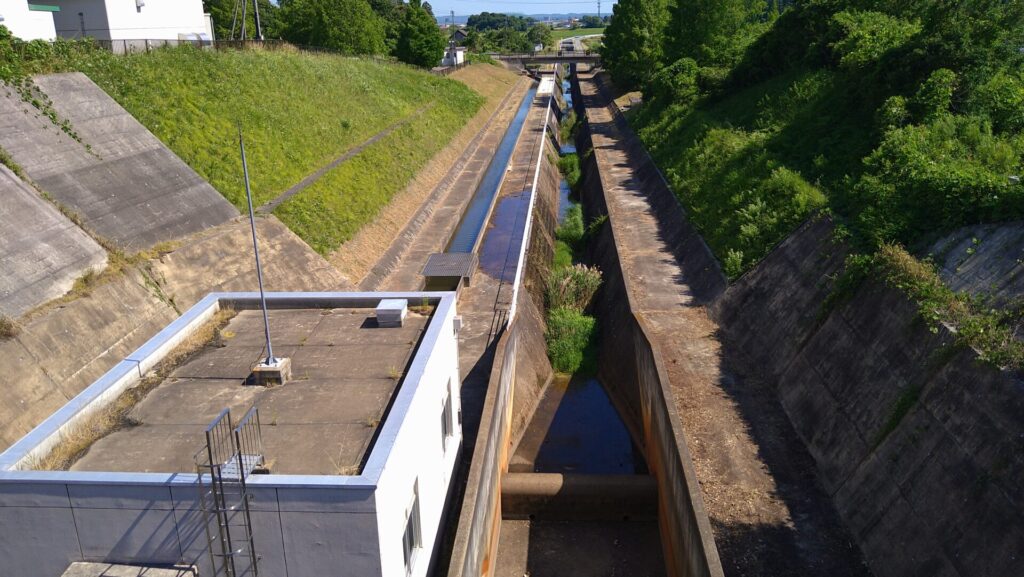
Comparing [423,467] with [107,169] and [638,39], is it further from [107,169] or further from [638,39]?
[638,39]

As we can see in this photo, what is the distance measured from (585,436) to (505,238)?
14.4 metres

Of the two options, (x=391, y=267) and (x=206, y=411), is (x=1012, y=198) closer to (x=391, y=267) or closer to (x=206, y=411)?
(x=206, y=411)

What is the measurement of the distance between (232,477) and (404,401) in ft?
7.81

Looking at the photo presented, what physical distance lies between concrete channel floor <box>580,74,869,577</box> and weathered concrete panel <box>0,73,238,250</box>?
13.2 metres

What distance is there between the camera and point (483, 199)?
39.8m

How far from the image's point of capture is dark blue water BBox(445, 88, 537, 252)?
31.8 meters

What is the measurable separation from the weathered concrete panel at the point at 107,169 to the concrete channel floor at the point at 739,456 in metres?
13.2

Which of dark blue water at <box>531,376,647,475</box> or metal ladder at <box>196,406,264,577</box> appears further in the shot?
dark blue water at <box>531,376,647,475</box>

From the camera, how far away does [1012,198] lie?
13.5m

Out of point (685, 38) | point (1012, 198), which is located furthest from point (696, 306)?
point (685, 38)

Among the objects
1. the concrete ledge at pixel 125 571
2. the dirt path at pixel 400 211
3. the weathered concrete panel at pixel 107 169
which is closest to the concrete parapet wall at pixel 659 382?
the concrete ledge at pixel 125 571

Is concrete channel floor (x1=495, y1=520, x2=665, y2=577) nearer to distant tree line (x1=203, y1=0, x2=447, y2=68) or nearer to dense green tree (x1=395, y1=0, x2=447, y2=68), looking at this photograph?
distant tree line (x1=203, y1=0, x2=447, y2=68)

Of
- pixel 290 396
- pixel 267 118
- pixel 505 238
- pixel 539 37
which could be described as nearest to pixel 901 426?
pixel 290 396

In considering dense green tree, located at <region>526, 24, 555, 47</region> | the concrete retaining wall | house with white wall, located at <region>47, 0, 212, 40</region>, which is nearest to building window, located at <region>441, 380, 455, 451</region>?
the concrete retaining wall
